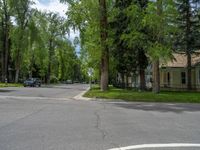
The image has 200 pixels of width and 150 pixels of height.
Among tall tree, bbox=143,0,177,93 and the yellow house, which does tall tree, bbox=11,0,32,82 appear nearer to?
the yellow house

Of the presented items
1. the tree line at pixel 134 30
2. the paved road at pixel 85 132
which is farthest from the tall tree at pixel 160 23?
the paved road at pixel 85 132

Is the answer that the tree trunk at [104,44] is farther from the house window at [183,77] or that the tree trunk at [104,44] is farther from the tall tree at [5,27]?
the tall tree at [5,27]

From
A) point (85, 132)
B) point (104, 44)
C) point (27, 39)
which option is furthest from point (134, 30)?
point (27, 39)

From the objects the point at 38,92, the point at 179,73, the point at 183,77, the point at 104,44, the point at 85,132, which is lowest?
the point at 85,132

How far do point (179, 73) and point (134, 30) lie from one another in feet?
59.1

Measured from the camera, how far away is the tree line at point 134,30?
33188mm

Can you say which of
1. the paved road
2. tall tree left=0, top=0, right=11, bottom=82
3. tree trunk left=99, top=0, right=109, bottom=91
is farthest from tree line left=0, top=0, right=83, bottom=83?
the paved road

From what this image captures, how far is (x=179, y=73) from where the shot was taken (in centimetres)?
5131

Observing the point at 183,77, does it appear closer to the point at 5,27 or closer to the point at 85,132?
the point at 5,27

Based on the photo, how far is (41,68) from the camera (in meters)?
112

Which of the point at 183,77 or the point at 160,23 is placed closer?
the point at 160,23

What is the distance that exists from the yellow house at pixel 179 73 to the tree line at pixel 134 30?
103 inches

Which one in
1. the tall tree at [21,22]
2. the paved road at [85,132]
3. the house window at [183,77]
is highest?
the tall tree at [21,22]

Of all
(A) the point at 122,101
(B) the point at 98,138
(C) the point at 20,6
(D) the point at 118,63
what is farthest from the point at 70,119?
(C) the point at 20,6
